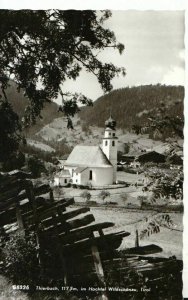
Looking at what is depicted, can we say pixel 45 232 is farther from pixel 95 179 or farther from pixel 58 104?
pixel 58 104

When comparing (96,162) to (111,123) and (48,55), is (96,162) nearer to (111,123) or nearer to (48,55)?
(111,123)

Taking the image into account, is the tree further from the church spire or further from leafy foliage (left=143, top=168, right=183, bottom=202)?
leafy foliage (left=143, top=168, right=183, bottom=202)

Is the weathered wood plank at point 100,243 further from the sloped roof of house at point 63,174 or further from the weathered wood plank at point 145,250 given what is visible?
the sloped roof of house at point 63,174

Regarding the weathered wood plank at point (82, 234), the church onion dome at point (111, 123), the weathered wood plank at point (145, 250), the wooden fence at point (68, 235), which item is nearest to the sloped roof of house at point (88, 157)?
the church onion dome at point (111, 123)

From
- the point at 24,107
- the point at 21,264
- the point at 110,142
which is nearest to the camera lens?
the point at 21,264

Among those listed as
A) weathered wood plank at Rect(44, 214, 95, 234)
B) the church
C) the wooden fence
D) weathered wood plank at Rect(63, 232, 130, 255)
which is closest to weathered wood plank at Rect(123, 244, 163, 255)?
the wooden fence

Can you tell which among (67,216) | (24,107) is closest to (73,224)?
(67,216)
